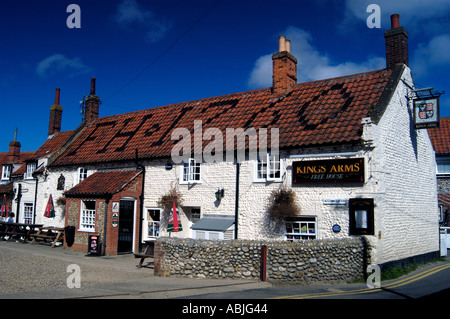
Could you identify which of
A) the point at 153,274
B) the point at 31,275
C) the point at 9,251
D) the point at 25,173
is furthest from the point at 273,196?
the point at 25,173

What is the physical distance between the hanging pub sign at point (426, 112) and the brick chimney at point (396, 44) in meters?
1.87

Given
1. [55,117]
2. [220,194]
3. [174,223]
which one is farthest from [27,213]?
[220,194]

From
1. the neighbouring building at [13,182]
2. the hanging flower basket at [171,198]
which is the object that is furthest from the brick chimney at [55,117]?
the hanging flower basket at [171,198]

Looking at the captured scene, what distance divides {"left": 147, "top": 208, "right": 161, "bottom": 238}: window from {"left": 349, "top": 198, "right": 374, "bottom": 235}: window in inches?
364

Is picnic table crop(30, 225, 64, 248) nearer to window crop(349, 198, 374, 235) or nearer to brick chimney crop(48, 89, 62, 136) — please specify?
brick chimney crop(48, 89, 62, 136)

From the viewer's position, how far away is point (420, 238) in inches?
672

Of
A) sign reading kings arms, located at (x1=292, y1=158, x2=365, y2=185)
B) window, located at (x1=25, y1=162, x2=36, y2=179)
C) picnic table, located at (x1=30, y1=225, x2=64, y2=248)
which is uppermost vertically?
window, located at (x1=25, y1=162, x2=36, y2=179)

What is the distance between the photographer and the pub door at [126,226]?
60.9 feet

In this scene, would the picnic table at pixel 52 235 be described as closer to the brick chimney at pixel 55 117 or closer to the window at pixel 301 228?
→ the brick chimney at pixel 55 117

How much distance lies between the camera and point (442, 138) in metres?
28.3

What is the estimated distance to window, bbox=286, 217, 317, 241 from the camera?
14445mm

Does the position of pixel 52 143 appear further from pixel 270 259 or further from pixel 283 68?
pixel 270 259

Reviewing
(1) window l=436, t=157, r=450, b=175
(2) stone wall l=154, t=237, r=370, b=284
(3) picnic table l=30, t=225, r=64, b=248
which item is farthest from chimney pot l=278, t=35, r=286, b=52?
(1) window l=436, t=157, r=450, b=175

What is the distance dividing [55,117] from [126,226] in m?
15.3
